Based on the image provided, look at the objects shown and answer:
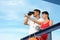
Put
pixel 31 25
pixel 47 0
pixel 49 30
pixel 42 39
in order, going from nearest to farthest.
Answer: pixel 49 30 → pixel 42 39 → pixel 31 25 → pixel 47 0

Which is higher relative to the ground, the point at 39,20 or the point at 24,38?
the point at 39,20

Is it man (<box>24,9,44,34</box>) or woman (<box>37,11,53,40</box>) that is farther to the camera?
man (<box>24,9,44,34</box>)

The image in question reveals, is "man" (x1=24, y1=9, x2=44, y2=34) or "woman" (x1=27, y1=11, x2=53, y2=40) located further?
"man" (x1=24, y1=9, x2=44, y2=34)

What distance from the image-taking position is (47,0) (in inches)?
385

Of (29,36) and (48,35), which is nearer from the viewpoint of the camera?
(48,35)

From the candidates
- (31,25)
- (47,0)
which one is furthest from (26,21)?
(47,0)

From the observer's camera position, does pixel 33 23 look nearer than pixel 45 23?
No

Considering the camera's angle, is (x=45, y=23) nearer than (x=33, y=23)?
Yes

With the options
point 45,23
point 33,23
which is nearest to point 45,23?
point 45,23

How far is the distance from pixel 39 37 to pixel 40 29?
6.7 inches

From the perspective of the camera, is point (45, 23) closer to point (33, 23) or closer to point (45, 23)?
point (45, 23)

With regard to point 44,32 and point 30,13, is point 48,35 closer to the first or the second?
point 44,32

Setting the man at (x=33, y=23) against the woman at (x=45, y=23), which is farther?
the man at (x=33, y=23)

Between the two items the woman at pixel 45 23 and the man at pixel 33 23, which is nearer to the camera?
the woman at pixel 45 23
